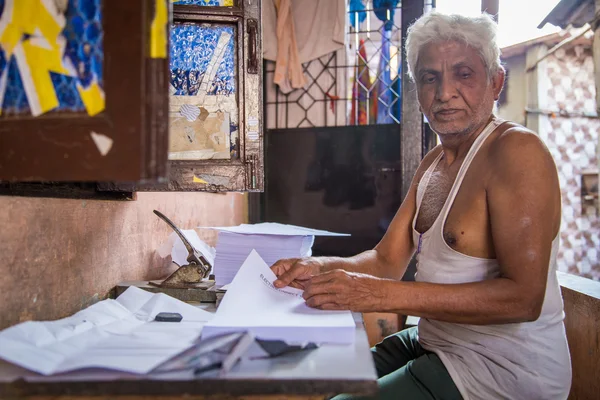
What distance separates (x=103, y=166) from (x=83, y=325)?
1.25 feet

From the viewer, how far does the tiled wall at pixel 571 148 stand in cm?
812

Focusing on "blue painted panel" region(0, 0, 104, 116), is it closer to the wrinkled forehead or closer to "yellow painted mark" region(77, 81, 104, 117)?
"yellow painted mark" region(77, 81, 104, 117)

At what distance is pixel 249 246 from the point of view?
1638 millimetres

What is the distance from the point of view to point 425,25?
1.74 meters

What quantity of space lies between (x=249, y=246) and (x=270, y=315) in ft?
1.88

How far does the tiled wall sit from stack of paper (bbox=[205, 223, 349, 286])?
7.58 m

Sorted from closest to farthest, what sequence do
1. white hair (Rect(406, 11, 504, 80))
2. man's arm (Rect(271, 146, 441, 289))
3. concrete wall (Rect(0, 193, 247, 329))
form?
concrete wall (Rect(0, 193, 247, 329)) → white hair (Rect(406, 11, 504, 80)) → man's arm (Rect(271, 146, 441, 289))

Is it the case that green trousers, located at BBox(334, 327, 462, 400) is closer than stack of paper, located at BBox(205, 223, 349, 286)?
Yes

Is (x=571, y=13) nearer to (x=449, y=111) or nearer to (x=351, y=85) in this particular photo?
(x=351, y=85)

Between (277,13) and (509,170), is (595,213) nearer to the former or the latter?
(277,13)

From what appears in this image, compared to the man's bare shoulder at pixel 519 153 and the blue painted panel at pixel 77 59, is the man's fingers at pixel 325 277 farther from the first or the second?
the blue painted panel at pixel 77 59

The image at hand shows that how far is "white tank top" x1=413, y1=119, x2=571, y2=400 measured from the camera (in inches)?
52.9

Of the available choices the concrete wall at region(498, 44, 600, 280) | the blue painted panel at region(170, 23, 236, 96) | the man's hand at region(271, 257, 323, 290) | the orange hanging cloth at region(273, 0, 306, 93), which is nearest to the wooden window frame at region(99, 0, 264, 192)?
the blue painted panel at region(170, 23, 236, 96)

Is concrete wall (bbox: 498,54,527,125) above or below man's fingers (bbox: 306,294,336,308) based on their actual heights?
above
